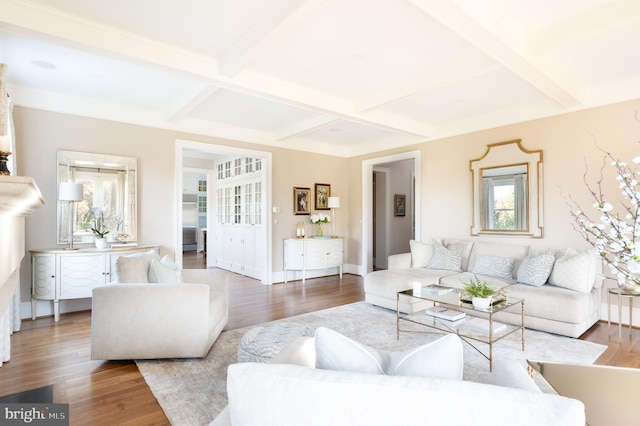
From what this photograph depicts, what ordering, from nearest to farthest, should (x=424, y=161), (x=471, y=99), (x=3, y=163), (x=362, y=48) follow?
(x=3, y=163)
(x=362, y=48)
(x=471, y=99)
(x=424, y=161)

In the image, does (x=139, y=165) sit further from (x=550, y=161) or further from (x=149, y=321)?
(x=550, y=161)

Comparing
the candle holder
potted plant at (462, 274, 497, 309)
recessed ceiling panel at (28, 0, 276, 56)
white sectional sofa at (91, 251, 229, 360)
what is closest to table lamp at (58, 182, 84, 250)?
white sectional sofa at (91, 251, 229, 360)

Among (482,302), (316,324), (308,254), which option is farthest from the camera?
(308,254)

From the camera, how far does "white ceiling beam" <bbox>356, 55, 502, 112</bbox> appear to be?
3036 millimetres

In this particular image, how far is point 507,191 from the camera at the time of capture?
464 cm

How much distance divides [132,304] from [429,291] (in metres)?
2.67

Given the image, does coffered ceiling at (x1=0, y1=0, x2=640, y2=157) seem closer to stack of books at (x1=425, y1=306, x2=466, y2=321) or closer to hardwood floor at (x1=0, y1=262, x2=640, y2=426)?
stack of books at (x1=425, y1=306, x2=466, y2=321)

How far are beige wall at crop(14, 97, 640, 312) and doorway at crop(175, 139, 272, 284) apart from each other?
10 cm

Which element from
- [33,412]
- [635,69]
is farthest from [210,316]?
[635,69]

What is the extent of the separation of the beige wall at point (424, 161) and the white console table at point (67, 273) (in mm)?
298

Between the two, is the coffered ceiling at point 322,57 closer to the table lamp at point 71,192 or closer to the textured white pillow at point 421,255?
the table lamp at point 71,192

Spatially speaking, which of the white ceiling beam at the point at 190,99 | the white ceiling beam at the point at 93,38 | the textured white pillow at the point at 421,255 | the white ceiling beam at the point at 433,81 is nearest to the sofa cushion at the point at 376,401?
the white ceiling beam at the point at 93,38

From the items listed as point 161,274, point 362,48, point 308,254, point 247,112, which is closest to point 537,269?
point 362,48

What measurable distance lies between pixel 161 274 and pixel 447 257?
363cm
